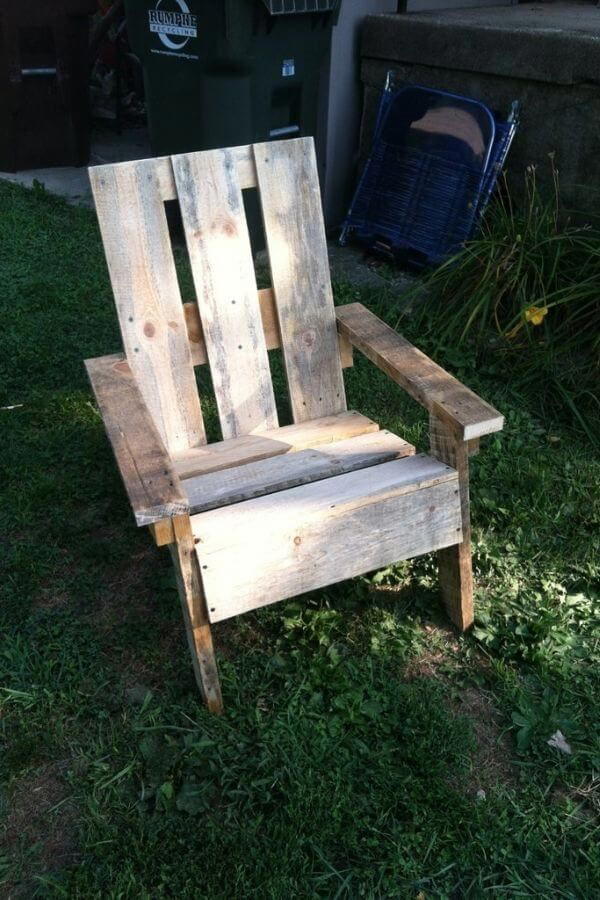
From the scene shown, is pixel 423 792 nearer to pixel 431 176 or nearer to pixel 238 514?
pixel 238 514

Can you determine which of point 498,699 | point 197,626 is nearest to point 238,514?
point 197,626

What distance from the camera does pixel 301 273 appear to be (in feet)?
8.30

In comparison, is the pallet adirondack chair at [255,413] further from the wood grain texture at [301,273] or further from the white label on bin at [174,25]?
the white label on bin at [174,25]

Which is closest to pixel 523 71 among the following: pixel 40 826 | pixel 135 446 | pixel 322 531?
pixel 322 531

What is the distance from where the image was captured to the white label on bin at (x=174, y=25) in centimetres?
397

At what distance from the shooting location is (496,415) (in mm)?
2057

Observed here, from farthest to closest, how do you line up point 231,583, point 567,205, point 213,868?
1. point 567,205
2. point 231,583
3. point 213,868

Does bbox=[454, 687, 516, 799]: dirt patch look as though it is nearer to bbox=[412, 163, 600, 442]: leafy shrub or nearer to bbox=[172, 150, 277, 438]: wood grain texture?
bbox=[172, 150, 277, 438]: wood grain texture

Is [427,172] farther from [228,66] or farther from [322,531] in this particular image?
[322,531]

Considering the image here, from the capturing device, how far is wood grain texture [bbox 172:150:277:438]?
92.2 inches

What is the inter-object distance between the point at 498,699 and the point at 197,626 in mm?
830

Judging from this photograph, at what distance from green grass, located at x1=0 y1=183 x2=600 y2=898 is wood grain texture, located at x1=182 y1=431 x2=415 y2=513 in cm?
45

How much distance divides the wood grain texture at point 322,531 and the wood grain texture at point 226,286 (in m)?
0.50

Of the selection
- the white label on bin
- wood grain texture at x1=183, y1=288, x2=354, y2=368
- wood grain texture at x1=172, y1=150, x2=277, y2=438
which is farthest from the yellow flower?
the white label on bin
